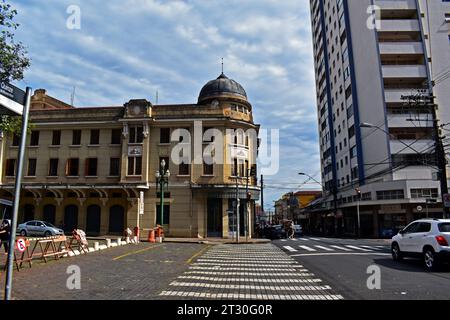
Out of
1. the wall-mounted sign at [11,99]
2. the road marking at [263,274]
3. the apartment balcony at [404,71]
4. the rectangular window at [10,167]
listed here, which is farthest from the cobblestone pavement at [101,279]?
the apartment balcony at [404,71]

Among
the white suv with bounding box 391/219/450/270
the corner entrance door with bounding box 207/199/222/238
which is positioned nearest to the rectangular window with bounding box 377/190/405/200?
the corner entrance door with bounding box 207/199/222/238

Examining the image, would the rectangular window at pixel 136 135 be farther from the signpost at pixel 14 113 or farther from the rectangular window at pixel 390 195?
the signpost at pixel 14 113

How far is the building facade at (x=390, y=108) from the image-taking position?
35875mm

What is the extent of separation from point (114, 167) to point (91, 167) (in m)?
2.39

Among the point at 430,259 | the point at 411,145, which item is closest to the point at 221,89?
the point at 411,145

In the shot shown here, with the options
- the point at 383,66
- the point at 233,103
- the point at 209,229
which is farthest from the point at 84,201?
the point at 383,66

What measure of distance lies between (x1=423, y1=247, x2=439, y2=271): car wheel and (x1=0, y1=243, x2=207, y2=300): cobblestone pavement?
813cm

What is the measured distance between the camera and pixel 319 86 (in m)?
67.6

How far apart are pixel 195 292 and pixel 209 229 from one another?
25.2 m

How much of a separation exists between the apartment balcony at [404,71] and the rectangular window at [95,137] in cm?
3193

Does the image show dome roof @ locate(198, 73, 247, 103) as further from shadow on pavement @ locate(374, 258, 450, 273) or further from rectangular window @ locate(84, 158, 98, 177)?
shadow on pavement @ locate(374, 258, 450, 273)

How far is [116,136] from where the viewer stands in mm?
34812

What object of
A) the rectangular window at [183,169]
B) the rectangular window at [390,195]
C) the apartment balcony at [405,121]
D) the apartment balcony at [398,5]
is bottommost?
the rectangular window at [390,195]
